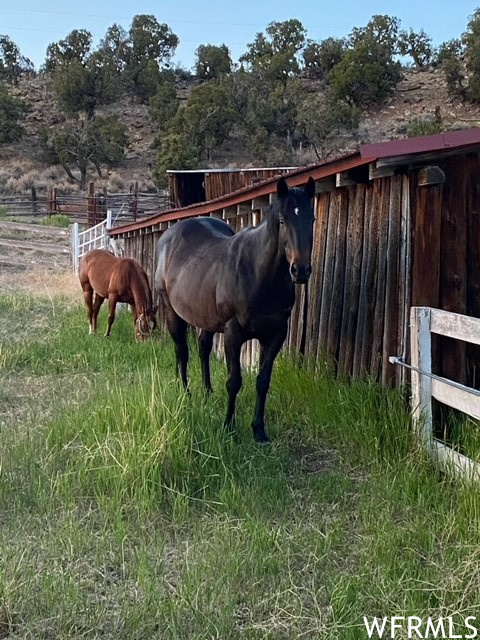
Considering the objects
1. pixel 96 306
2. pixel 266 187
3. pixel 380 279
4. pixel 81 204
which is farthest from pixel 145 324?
pixel 81 204

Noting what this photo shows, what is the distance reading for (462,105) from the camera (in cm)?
4059

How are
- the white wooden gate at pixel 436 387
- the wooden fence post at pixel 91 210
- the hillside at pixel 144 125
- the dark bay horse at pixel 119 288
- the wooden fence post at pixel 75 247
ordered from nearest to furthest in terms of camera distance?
the white wooden gate at pixel 436 387
the dark bay horse at pixel 119 288
the wooden fence post at pixel 75 247
the wooden fence post at pixel 91 210
the hillside at pixel 144 125

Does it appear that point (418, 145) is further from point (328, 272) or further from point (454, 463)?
point (454, 463)

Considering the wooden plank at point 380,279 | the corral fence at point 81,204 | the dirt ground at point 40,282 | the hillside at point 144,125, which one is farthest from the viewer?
the hillside at point 144,125

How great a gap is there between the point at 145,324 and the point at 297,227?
5476 millimetres

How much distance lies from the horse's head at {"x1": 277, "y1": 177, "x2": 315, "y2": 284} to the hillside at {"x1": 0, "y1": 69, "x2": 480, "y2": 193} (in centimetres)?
3078

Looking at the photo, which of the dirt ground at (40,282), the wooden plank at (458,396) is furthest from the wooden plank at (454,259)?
the dirt ground at (40,282)

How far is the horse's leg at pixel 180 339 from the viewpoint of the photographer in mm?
6734

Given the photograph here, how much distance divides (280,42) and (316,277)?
54284 mm

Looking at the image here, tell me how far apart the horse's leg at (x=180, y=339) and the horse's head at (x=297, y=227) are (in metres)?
2.62

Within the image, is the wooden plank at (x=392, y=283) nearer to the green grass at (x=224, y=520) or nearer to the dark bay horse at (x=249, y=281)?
the green grass at (x=224, y=520)

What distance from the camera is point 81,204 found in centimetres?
3100

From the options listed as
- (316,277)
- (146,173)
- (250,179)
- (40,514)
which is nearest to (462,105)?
(146,173)

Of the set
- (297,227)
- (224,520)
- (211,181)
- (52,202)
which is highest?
(211,181)
